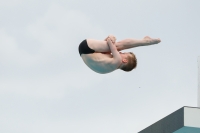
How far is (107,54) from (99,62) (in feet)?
1.19

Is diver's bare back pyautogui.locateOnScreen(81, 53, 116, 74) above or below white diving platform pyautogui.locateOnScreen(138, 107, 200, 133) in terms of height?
above

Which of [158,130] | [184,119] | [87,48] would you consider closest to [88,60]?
[87,48]

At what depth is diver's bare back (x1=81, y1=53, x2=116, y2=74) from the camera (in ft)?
54.7

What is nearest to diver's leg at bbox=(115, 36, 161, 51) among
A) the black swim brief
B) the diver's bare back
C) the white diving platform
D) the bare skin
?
the bare skin

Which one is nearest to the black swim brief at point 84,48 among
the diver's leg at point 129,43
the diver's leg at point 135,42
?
the diver's leg at point 129,43

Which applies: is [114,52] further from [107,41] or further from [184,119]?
[184,119]

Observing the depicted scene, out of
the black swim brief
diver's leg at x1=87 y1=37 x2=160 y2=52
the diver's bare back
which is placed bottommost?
the diver's bare back

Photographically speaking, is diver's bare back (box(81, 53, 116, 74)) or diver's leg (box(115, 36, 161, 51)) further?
diver's leg (box(115, 36, 161, 51))

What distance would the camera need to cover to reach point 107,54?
55.7ft

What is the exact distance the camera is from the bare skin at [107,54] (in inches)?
656

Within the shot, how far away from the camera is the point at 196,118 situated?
38.3 meters

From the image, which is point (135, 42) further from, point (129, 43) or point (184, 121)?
point (184, 121)

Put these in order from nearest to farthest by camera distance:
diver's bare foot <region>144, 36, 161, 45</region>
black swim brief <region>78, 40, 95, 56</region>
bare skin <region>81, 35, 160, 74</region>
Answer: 1. black swim brief <region>78, 40, 95, 56</region>
2. bare skin <region>81, 35, 160, 74</region>
3. diver's bare foot <region>144, 36, 161, 45</region>

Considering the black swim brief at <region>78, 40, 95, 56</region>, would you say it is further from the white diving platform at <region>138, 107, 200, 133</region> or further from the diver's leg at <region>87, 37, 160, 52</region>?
the white diving platform at <region>138, 107, 200, 133</region>
